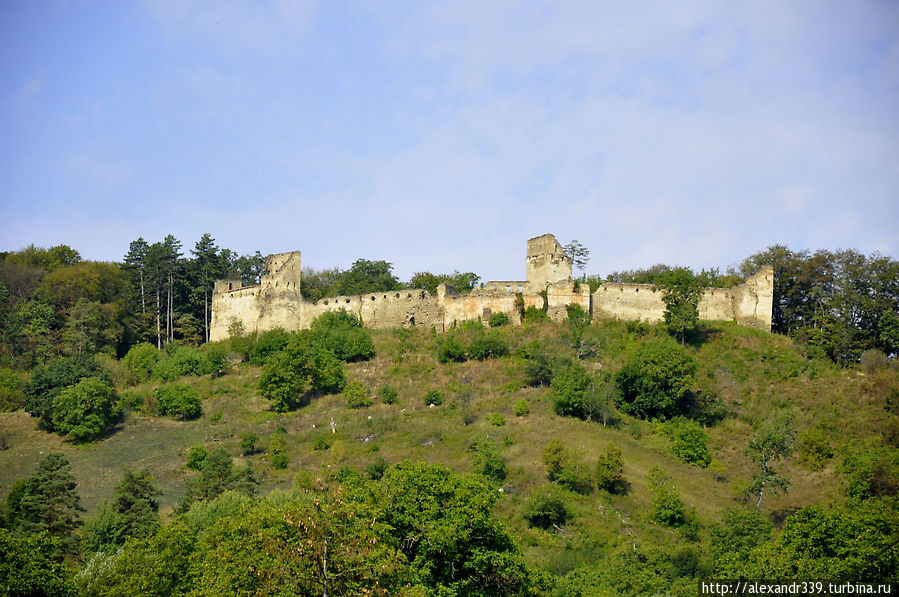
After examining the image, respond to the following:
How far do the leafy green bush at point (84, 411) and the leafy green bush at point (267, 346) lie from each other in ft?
27.0

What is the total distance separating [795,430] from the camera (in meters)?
35.2

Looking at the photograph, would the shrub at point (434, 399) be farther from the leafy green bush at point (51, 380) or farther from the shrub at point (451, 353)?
the leafy green bush at point (51, 380)

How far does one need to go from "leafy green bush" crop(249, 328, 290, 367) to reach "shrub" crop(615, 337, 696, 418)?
763 inches

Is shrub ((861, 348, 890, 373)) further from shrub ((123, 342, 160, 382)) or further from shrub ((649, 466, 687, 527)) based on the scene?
shrub ((123, 342, 160, 382))

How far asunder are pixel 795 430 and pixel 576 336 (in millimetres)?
12826

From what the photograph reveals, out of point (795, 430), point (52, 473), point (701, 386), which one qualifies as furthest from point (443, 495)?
point (701, 386)

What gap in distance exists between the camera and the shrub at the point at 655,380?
129 feet

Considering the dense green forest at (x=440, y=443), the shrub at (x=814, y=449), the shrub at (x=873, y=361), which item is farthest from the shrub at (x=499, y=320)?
the shrub at (x=873, y=361)

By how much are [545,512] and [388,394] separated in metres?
13.6

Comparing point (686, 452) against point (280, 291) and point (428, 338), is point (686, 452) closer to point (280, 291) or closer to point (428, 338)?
point (428, 338)

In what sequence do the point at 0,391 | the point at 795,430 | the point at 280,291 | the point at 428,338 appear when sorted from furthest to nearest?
the point at 280,291
the point at 428,338
the point at 0,391
the point at 795,430

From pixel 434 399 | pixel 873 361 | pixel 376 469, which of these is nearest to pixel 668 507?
pixel 376 469

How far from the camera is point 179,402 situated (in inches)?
1706

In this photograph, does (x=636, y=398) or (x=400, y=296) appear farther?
(x=400, y=296)
